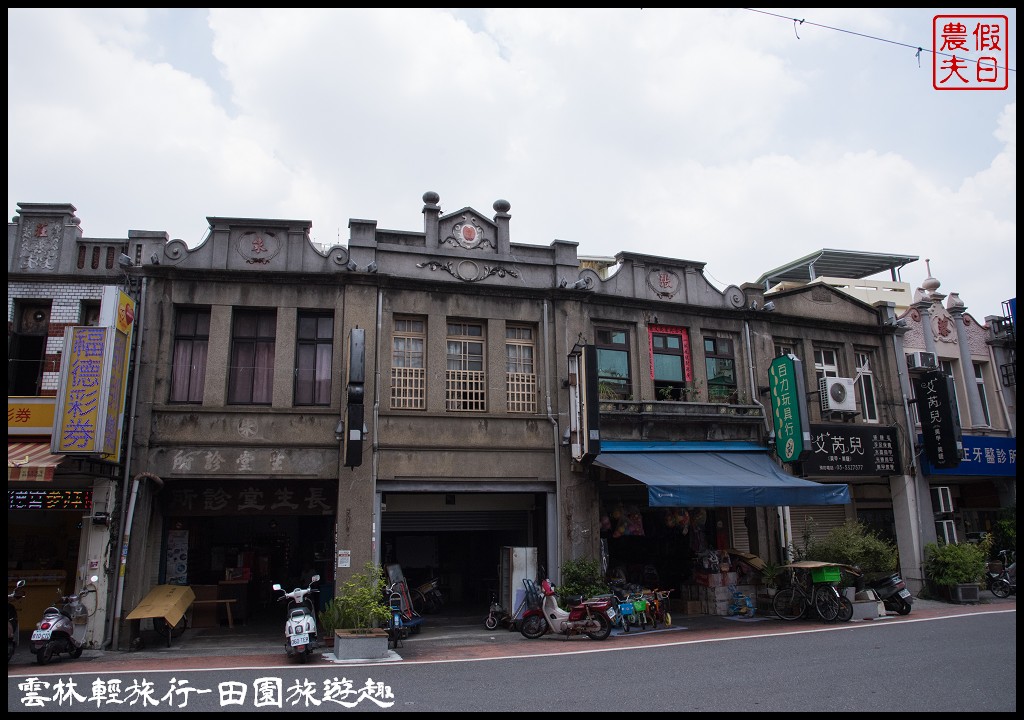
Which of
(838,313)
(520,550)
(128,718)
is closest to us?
(128,718)

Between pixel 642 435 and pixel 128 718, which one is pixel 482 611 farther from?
pixel 128 718

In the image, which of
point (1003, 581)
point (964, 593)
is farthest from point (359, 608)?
point (1003, 581)

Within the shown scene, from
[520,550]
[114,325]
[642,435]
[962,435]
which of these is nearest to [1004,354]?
[962,435]

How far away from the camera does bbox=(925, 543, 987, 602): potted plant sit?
18234 mm

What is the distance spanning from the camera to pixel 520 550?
15.2 meters

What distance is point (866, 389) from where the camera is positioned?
20.5m

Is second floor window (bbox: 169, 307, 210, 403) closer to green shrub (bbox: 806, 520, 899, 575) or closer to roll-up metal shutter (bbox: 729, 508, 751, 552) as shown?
roll-up metal shutter (bbox: 729, 508, 751, 552)

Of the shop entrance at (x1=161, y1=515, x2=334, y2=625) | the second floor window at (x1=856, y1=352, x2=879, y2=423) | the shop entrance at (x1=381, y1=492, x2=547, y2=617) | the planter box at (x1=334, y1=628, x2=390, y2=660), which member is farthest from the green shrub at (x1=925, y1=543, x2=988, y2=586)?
the shop entrance at (x1=161, y1=515, x2=334, y2=625)

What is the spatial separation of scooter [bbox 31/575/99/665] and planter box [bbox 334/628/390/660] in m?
4.31

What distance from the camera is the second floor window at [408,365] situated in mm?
15781

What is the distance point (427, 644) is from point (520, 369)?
6.46 m

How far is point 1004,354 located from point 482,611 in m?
18.8

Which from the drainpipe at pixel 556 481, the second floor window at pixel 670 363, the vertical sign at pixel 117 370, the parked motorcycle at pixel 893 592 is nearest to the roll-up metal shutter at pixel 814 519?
the parked motorcycle at pixel 893 592

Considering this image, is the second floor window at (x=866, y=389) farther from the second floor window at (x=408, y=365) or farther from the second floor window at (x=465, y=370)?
the second floor window at (x=408, y=365)
